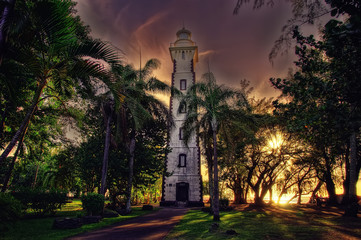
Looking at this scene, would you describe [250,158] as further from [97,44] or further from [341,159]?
[97,44]

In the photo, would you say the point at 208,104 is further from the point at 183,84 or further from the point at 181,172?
the point at 183,84

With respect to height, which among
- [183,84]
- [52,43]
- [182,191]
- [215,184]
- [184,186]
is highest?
[183,84]

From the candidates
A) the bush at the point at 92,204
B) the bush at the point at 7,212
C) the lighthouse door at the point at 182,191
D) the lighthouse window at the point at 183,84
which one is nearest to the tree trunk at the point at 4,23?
the bush at the point at 7,212

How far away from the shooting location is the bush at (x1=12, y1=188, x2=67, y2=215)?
36.3ft

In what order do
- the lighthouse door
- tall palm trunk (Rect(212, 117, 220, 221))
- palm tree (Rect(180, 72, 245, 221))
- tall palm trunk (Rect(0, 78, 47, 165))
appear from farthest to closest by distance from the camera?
the lighthouse door, palm tree (Rect(180, 72, 245, 221)), tall palm trunk (Rect(212, 117, 220, 221)), tall palm trunk (Rect(0, 78, 47, 165))

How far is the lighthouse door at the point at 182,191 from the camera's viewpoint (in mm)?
24797

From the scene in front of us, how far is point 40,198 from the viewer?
1160 centimetres

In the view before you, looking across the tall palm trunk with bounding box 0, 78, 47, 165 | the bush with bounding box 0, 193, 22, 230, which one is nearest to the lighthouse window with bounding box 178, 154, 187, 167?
the tall palm trunk with bounding box 0, 78, 47, 165

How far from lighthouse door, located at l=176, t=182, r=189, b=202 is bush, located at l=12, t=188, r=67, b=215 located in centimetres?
1464

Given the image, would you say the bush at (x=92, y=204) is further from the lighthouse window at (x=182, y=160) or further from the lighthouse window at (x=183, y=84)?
the lighthouse window at (x=183, y=84)

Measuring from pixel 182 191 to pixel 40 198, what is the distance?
16.2 meters

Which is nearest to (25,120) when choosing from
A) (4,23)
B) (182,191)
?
(4,23)

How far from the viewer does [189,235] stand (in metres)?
7.79

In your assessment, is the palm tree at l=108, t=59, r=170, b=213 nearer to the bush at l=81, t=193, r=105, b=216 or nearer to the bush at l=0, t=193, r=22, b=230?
the bush at l=81, t=193, r=105, b=216
